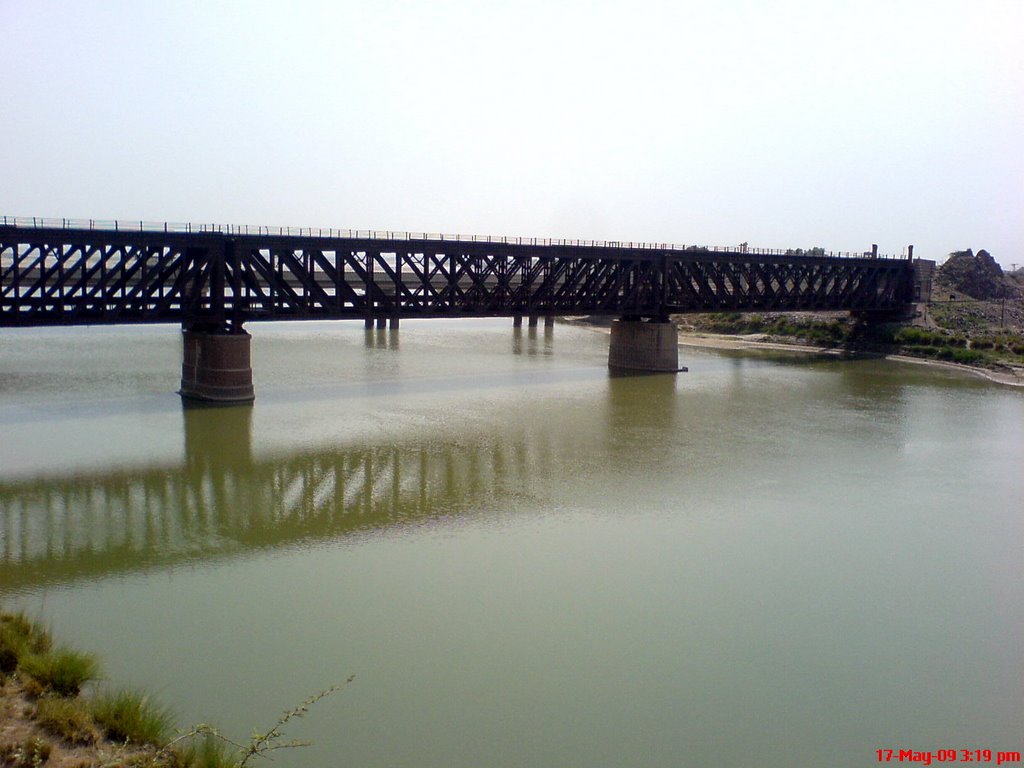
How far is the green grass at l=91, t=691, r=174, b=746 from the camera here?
11.5 m

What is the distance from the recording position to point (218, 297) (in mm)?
43312

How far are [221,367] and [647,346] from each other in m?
31.2

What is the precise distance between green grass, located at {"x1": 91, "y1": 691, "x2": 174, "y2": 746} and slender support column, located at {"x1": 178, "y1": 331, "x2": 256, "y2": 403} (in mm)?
31883

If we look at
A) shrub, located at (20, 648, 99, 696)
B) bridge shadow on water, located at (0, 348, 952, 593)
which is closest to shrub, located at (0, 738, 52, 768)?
shrub, located at (20, 648, 99, 696)

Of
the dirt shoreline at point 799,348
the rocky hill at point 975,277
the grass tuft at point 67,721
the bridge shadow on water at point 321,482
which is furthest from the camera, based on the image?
the rocky hill at point 975,277

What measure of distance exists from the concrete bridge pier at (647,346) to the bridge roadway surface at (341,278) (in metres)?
1.48

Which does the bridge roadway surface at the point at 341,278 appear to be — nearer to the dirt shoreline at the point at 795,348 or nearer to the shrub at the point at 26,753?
the dirt shoreline at the point at 795,348

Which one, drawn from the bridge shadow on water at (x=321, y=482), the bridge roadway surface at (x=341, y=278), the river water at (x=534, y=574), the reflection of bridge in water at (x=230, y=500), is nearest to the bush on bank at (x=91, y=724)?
the river water at (x=534, y=574)

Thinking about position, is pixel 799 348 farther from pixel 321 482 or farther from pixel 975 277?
pixel 321 482

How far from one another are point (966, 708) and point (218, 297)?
37.4 m

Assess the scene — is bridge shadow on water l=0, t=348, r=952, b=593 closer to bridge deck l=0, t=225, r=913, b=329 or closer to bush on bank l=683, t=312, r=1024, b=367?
bridge deck l=0, t=225, r=913, b=329

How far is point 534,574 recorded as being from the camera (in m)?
20.1

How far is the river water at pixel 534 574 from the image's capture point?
13.9 m

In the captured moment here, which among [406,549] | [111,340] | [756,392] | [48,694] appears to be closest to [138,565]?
[406,549]
